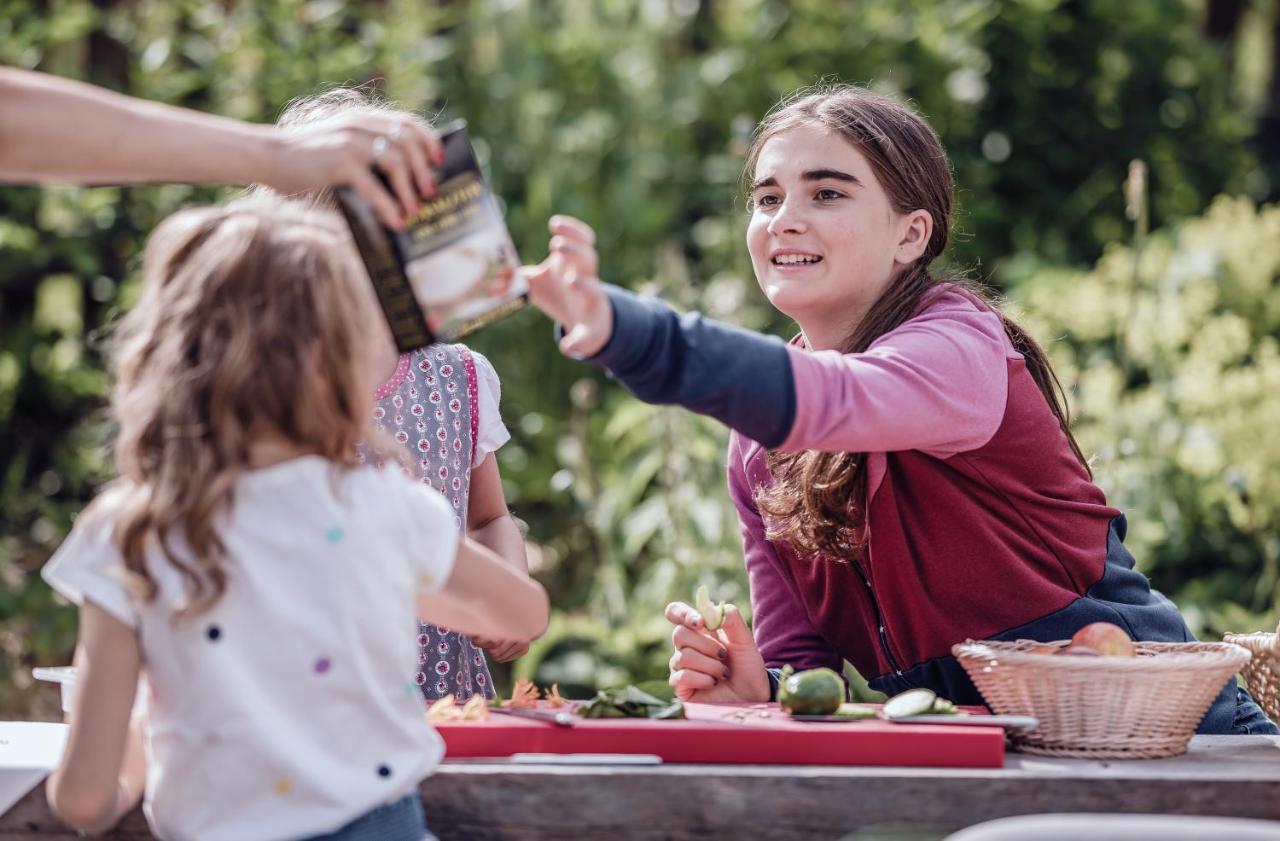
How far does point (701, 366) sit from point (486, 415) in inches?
31.4

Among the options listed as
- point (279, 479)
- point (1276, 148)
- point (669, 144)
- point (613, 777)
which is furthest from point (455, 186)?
point (1276, 148)

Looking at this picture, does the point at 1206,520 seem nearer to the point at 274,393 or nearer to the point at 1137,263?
the point at 1137,263

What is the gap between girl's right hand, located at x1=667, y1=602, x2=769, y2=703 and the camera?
239 cm

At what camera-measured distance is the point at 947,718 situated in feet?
6.49

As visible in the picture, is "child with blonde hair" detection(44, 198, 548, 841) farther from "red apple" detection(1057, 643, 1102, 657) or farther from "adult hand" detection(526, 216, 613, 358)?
"red apple" detection(1057, 643, 1102, 657)

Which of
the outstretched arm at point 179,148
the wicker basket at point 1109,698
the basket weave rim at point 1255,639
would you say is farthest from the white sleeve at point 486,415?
the basket weave rim at point 1255,639

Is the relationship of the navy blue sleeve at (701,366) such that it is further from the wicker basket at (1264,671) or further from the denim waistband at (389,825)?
the wicker basket at (1264,671)

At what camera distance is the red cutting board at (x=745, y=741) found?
1.90 meters

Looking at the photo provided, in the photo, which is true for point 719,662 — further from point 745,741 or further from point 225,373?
point 225,373

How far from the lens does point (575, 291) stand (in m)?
1.82

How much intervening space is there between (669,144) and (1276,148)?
2.86 metres

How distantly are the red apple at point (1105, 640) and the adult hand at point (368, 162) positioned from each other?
1.06 metres

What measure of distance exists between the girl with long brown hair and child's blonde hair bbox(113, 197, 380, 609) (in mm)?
628

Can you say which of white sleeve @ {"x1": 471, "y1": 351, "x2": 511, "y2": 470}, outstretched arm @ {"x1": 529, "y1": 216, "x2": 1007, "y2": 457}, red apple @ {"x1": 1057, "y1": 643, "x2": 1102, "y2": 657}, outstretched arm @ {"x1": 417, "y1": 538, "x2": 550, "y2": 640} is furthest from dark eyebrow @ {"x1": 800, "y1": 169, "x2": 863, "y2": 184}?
outstretched arm @ {"x1": 417, "y1": 538, "x2": 550, "y2": 640}
